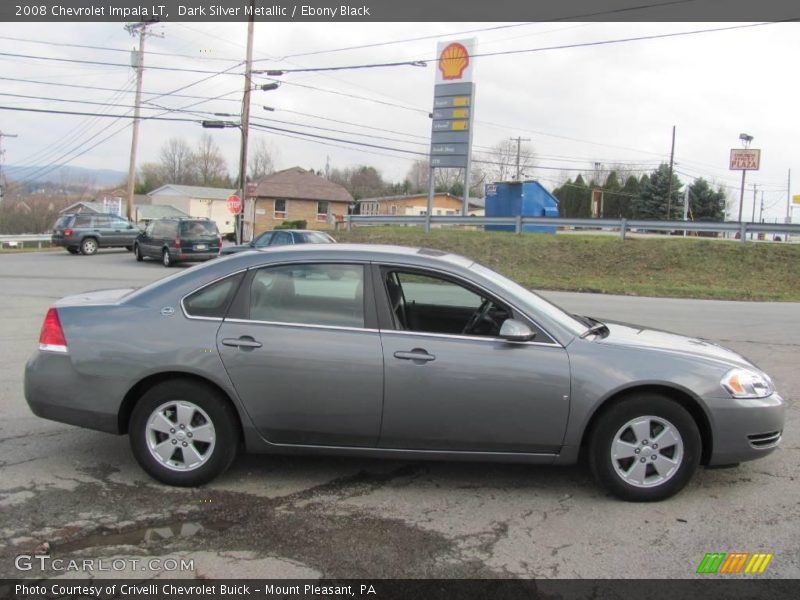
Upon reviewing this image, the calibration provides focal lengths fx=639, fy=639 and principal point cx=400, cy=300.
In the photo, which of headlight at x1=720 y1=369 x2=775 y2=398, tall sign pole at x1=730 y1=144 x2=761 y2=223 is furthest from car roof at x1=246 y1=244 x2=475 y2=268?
tall sign pole at x1=730 y1=144 x2=761 y2=223

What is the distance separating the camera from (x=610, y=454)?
392 centimetres

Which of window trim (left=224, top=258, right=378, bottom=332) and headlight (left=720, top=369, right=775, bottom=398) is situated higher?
window trim (left=224, top=258, right=378, bottom=332)

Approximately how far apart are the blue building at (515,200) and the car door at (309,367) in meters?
24.0

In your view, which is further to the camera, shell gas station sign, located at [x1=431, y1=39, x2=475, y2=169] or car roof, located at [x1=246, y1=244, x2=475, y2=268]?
shell gas station sign, located at [x1=431, y1=39, x2=475, y2=169]

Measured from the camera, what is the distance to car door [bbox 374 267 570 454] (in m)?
3.87

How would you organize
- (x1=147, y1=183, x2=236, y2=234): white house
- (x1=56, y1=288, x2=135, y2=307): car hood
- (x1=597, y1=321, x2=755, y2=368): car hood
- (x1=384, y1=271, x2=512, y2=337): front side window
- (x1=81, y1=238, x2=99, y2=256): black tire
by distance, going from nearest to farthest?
(x1=597, y1=321, x2=755, y2=368): car hood
(x1=384, y1=271, x2=512, y2=337): front side window
(x1=56, y1=288, x2=135, y2=307): car hood
(x1=81, y1=238, x2=99, y2=256): black tire
(x1=147, y1=183, x2=236, y2=234): white house

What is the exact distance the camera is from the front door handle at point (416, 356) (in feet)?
12.8

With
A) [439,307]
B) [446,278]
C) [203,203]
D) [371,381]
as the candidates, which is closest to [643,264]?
[439,307]

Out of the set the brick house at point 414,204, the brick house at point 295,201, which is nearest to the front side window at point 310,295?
the brick house at point 295,201

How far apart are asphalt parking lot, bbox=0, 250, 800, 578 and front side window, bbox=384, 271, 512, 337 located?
1014 millimetres

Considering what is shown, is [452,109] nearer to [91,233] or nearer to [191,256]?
[191,256]

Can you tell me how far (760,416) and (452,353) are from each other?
195 centimetres

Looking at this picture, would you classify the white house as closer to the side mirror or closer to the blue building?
the blue building

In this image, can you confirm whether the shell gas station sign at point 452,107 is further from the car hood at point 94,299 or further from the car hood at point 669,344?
the car hood at point 94,299
